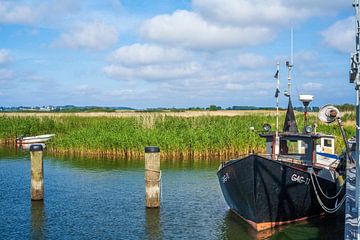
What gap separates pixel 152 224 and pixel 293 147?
276 inches

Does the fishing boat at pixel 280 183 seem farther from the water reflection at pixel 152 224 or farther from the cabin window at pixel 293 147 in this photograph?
the water reflection at pixel 152 224

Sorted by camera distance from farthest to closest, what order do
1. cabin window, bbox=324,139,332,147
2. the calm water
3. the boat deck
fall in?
cabin window, bbox=324,139,332,147
the calm water
the boat deck

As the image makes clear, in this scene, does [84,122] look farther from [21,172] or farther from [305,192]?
[305,192]

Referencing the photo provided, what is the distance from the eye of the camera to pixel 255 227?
53.4ft

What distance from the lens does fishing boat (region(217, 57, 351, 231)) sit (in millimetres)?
15523

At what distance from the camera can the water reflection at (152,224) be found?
15578 mm

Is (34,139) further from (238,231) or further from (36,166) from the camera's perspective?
(238,231)

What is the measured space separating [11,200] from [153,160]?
Answer: 676 centimetres

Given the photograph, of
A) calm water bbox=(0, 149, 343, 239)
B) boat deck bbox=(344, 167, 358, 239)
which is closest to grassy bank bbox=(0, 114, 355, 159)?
A: calm water bbox=(0, 149, 343, 239)

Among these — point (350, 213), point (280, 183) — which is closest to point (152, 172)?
point (280, 183)

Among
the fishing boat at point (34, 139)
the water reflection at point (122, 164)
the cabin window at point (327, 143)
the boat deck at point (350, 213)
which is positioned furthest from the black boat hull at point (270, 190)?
the fishing boat at point (34, 139)

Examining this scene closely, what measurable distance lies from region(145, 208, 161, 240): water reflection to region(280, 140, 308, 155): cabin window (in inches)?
213

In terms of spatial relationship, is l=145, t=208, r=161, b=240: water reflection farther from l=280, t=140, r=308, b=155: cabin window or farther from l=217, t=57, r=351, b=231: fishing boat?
l=280, t=140, r=308, b=155: cabin window

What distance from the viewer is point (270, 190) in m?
15.7
